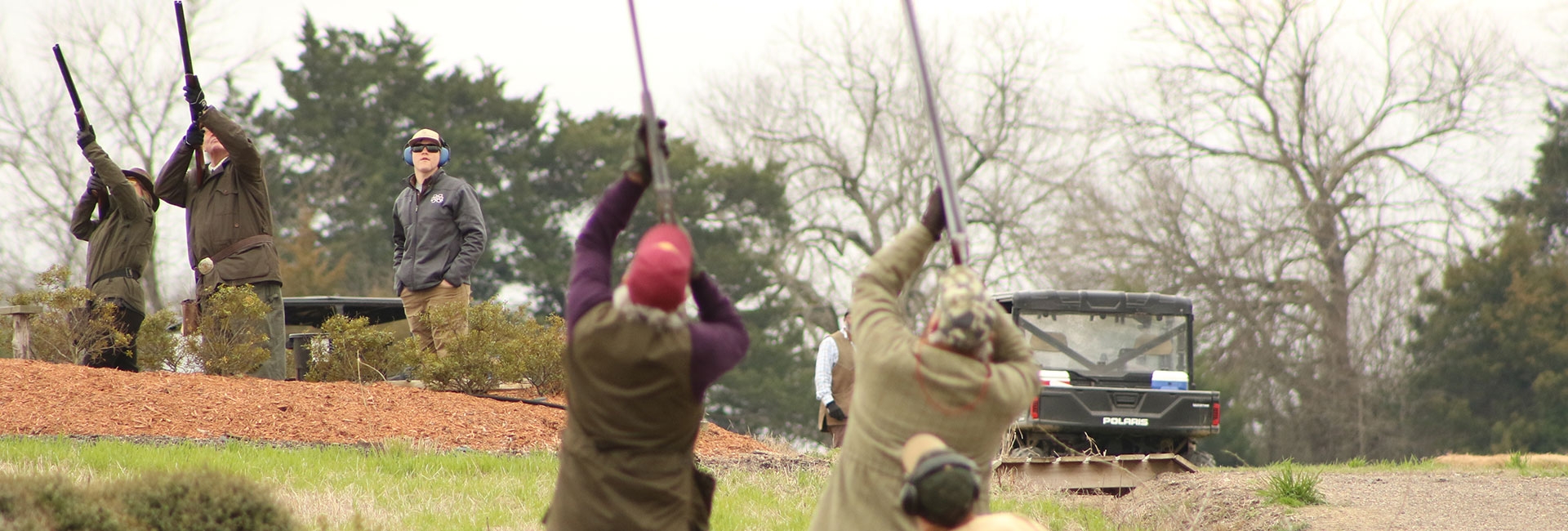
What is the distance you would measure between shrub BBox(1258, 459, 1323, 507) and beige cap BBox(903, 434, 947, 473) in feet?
21.0

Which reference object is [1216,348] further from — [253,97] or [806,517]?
[806,517]

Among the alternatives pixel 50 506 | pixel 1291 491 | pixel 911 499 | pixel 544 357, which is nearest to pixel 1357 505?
pixel 1291 491

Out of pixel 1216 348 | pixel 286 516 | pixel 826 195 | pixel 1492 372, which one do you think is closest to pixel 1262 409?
pixel 1216 348

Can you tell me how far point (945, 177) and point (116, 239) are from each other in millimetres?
7188

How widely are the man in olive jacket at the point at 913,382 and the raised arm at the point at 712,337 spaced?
0.35 meters

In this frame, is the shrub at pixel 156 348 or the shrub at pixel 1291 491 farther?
the shrub at pixel 156 348

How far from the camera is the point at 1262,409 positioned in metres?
33.6

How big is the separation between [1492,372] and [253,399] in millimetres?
29335

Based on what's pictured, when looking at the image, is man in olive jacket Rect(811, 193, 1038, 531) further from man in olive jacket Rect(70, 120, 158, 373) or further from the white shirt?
the white shirt

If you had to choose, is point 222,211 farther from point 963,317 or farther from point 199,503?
point 963,317

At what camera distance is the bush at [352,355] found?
33.9ft

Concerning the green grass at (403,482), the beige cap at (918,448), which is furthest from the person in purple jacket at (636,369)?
the green grass at (403,482)

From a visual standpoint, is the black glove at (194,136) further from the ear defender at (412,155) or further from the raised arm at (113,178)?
the ear defender at (412,155)

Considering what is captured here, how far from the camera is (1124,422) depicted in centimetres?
1449
